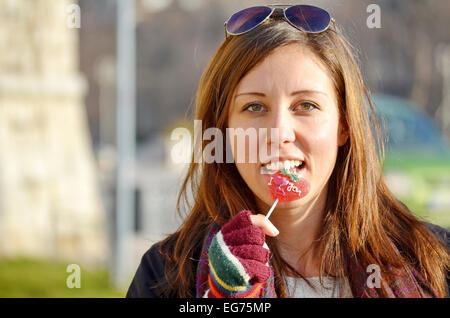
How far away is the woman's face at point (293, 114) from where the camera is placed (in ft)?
5.70

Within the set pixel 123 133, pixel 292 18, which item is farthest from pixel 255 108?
pixel 123 133

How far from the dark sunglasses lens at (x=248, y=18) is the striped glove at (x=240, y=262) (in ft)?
2.07

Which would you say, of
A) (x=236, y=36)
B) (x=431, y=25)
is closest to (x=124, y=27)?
(x=236, y=36)

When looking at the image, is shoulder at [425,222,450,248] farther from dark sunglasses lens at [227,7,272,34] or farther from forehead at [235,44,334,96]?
dark sunglasses lens at [227,7,272,34]

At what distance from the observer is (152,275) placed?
1.91 meters

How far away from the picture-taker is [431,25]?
2148 cm

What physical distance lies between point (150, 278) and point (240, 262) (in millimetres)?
478

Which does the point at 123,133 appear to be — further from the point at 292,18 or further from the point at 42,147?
the point at 292,18

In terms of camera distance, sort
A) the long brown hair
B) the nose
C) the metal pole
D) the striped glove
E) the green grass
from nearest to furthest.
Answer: the striped glove < the nose < the long brown hair < the green grass < the metal pole

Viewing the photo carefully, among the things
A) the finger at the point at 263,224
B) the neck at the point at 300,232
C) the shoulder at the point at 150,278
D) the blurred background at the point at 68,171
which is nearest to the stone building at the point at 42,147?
the blurred background at the point at 68,171

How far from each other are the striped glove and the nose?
258 mm

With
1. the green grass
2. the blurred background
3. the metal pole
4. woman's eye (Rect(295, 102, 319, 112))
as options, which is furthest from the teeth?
the metal pole

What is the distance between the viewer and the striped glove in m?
1.52

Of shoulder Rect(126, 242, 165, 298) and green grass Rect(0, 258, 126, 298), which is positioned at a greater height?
green grass Rect(0, 258, 126, 298)
